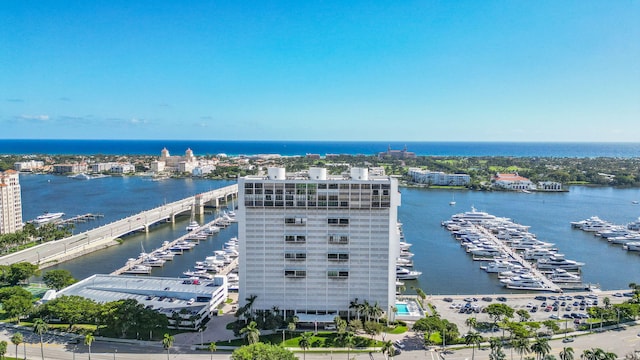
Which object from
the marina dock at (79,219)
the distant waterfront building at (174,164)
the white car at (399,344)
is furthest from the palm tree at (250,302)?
the distant waterfront building at (174,164)

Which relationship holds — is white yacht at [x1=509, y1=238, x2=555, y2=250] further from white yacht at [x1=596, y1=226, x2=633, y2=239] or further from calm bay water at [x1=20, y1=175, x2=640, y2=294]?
white yacht at [x1=596, y1=226, x2=633, y2=239]

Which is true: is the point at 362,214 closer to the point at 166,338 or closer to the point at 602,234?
the point at 166,338

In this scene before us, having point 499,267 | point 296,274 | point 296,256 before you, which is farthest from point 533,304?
point 296,256

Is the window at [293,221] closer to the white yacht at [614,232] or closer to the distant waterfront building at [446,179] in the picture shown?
the white yacht at [614,232]

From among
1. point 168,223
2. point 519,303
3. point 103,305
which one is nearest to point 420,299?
point 519,303

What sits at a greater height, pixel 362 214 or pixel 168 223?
pixel 362 214

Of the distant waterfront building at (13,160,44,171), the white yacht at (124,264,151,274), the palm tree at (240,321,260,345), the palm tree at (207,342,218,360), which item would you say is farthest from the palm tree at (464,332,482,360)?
the distant waterfront building at (13,160,44,171)

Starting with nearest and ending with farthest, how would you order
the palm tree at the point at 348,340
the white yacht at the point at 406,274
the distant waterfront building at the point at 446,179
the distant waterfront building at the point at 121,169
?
1. the palm tree at the point at 348,340
2. the white yacht at the point at 406,274
3. the distant waterfront building at the point at 446,179
4. the distant waterfront building at the point at 121,169
